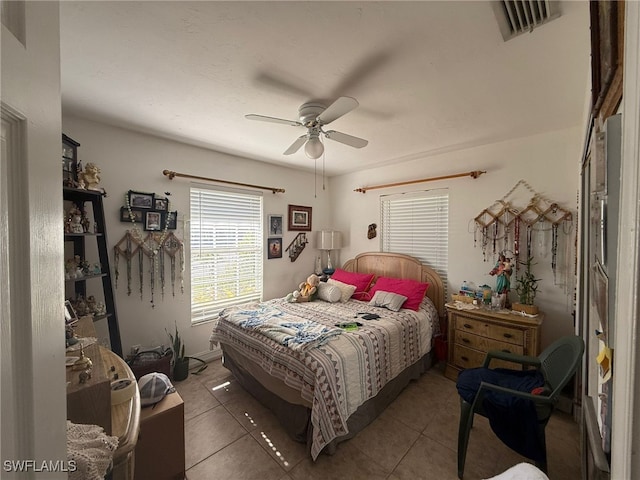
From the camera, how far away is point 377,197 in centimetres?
384

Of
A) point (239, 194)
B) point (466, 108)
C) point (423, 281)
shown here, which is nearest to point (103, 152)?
point (239, 194)

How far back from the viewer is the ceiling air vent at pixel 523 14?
1094 millimetres

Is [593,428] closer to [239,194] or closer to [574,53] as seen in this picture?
[574,53]

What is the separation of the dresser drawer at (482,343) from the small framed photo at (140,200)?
11.5 feet

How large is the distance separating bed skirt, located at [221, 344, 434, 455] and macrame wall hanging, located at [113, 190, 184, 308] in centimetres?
100

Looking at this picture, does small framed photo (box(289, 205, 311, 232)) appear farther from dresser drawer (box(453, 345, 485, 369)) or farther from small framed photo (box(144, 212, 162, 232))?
dresser drawer (box(453, 345, 485, 369))

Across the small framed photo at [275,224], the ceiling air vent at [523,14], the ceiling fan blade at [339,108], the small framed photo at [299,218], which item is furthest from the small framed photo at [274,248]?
the ceiling air vent at [523,14]

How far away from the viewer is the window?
3.05m

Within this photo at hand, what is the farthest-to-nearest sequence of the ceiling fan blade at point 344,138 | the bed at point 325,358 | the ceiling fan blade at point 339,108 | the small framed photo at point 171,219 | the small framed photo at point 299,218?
the small framed photo at point 299,218 → the small framed photo at point 171,219 → the ceiling fan blade at point 344,138 → the bed at point 325,358 → the ceiling fan blade at point 339,108

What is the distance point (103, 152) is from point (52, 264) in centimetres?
260

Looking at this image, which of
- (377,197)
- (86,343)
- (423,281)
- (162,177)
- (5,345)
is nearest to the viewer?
(5,345)

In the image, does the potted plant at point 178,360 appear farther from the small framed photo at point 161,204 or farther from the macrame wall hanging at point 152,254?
the small framed photo at point 161,204

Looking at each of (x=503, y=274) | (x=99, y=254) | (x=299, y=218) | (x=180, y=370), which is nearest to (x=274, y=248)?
(x=299, y=218)

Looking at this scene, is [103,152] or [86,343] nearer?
[86,343]
